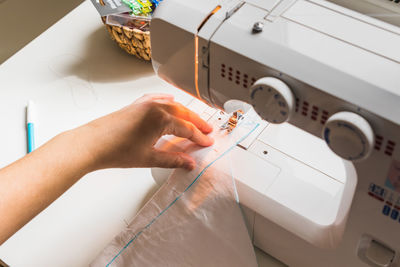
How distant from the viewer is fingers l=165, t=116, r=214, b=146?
83cm

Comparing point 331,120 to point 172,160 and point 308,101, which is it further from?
point 172,160

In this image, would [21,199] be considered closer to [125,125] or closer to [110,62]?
[125,125]

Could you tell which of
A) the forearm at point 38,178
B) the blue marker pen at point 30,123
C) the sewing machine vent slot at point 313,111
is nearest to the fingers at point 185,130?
the forearm at point 38,178

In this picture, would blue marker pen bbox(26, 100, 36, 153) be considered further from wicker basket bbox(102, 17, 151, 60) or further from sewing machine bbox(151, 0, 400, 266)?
sewing machine bbox(151, 0, 400, 266)

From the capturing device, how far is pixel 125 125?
0.82 m

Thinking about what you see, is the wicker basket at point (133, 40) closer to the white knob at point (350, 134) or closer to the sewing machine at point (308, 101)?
the sewing machine at point (308, 101)

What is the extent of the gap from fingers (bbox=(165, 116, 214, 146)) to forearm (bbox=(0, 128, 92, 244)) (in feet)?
0.55

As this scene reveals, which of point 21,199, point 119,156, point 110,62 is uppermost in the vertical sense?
point 110,62

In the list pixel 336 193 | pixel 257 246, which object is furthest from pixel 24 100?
pixel 336 193

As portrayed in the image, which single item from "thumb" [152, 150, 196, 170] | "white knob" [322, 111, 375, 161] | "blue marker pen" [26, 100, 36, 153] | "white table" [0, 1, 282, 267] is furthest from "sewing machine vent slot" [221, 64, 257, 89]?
"blue marker pen" [26, 100, 36, 153]

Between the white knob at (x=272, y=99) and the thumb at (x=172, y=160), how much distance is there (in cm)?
27

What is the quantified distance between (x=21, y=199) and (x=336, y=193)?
569mm

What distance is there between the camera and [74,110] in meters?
1.10

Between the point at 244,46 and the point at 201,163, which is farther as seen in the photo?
the point at 201,163
